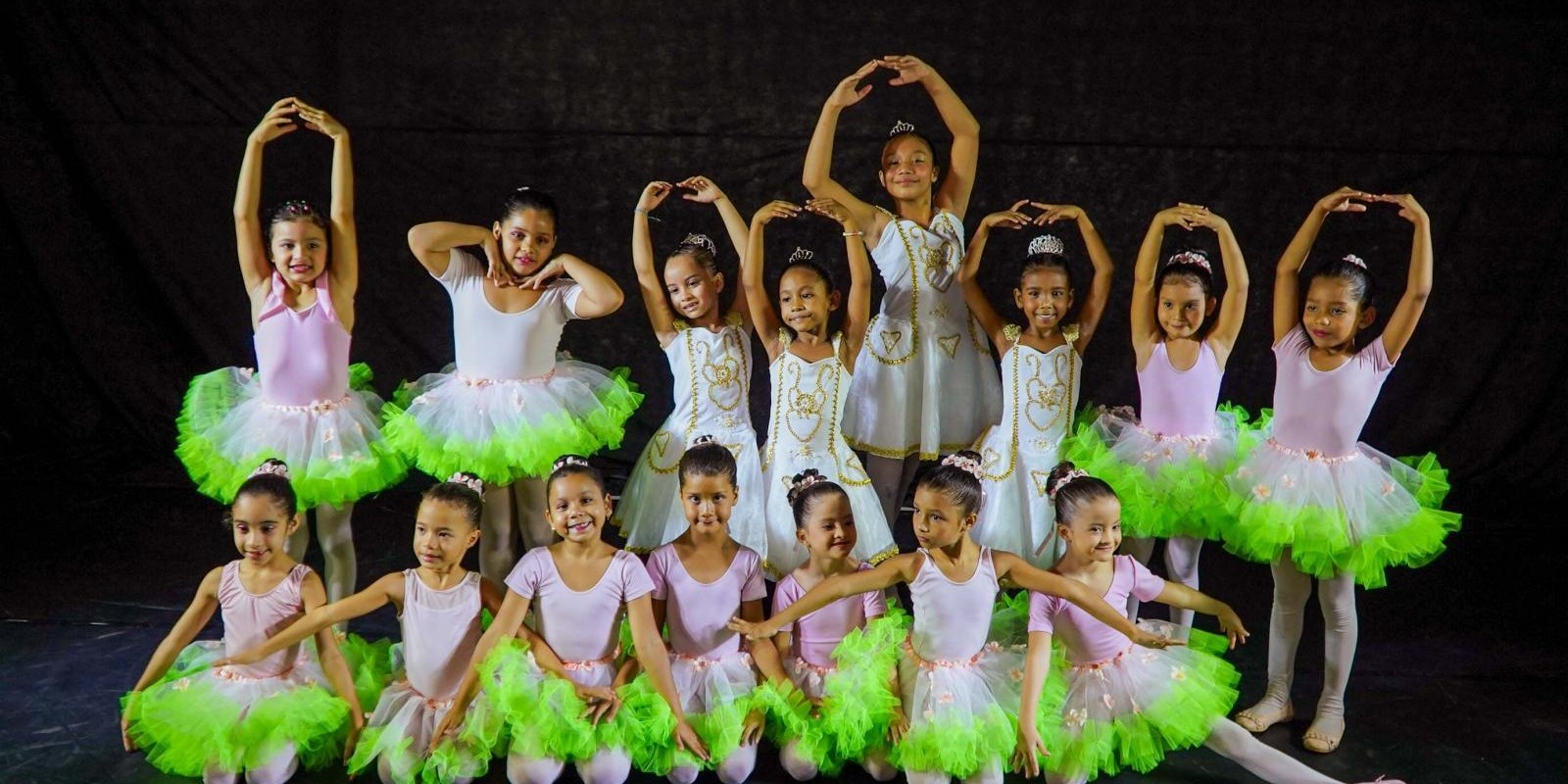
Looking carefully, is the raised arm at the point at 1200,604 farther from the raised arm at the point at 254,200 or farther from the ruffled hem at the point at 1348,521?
the raised arm at the point at 254,200

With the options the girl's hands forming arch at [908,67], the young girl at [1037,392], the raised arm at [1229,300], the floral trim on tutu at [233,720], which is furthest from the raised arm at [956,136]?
the floral trim on tutu at [233,720]

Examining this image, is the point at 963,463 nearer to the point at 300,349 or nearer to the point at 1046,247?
the point at 1046,247

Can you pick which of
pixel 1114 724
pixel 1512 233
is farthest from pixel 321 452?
pixel 1512 233

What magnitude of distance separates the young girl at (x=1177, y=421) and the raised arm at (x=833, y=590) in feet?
2.10

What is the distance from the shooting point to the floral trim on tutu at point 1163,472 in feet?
10.6

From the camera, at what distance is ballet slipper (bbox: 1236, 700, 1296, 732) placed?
3176 mm

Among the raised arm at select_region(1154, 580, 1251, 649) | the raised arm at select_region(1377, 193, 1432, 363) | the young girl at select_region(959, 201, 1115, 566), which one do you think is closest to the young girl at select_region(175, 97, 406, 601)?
the young girl at select_region(959, 201, 1115, 566)

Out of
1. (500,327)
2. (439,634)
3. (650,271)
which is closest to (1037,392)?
(650,271)

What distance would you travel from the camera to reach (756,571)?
3023 millimetres

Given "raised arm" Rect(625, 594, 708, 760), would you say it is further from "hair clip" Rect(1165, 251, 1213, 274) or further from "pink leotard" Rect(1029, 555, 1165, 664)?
"hair clip" Rect(1165, 251, 1213, 274)

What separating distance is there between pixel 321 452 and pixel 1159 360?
201 cm

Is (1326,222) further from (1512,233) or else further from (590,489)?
(590,489)

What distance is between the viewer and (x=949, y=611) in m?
2.90

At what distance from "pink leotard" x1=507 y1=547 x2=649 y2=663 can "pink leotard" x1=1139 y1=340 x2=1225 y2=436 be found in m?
1.32
